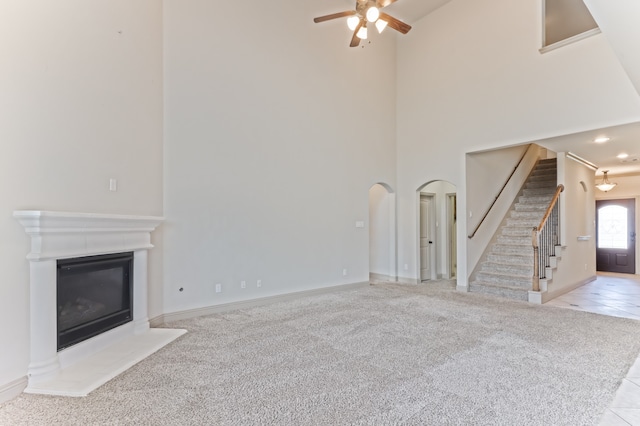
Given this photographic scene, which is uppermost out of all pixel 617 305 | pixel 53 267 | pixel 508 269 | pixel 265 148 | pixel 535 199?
pixel 265 148

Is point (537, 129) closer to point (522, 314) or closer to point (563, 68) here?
point (563, 68)

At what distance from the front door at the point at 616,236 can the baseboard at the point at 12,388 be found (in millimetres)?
12426

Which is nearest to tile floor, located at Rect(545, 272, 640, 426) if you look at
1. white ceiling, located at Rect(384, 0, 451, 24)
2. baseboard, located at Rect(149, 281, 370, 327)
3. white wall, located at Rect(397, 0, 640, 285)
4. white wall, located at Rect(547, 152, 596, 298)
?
white wall, located at Rect(547, 152, 596, 298)

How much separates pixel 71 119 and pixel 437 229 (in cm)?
739

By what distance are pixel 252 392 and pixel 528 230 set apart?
21.5ft

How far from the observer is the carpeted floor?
90.2 inches

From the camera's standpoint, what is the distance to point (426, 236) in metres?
7.82

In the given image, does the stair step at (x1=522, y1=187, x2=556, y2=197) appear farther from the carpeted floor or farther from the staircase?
the carpeted floor

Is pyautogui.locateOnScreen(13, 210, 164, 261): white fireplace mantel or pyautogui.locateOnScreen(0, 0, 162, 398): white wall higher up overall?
pyautogui.locateOnScreen(0, 0, 162, 398): white wall

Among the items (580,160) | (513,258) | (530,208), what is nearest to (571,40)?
(580,160)

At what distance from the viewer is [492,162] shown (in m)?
7.01

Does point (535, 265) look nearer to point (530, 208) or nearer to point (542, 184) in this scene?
point (530, 208)

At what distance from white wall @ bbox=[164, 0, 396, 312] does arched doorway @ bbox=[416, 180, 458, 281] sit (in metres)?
1.44

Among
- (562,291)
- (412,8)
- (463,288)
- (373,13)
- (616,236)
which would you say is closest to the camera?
(373,13)
